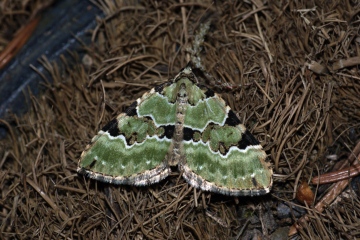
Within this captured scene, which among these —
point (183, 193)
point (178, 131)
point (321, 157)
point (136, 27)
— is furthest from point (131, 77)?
point (321, 157)

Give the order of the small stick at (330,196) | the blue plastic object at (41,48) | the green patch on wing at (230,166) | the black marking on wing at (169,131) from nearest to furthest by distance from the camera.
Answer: the green patch on wing at (230,166) < the small stick at (330,196) < the black marking on wing at (169,131) < the blue plastic object at (41,48)

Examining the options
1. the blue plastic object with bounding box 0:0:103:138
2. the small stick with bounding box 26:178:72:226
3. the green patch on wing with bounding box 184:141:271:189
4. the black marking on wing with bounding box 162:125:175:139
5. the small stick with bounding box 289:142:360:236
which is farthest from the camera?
the blue plastic object with bounding box 0:0:103:138

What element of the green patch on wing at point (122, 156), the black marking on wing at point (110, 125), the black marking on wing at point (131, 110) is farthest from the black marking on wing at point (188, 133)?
the black marking on wing at point (110, 125)

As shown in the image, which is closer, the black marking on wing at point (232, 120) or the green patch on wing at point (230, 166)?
the green patch on wing at point (230, 166)

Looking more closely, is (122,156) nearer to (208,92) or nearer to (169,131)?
(169,131)

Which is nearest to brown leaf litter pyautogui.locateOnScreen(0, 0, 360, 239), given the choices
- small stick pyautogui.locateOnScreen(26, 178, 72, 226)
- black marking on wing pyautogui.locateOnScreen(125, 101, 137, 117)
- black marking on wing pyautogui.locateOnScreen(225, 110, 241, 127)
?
small stick pyautogui.locateOnScreen(26, 178, 72, 226)

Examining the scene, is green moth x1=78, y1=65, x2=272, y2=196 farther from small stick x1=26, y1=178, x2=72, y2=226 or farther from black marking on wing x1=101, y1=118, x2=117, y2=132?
small stick x1=26, y1=178, x2=72, y2=226

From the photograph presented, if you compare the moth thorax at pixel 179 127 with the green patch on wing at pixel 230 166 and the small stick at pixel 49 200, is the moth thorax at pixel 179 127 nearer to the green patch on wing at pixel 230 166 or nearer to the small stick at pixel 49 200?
the green patch on wing at pixel 230 166
